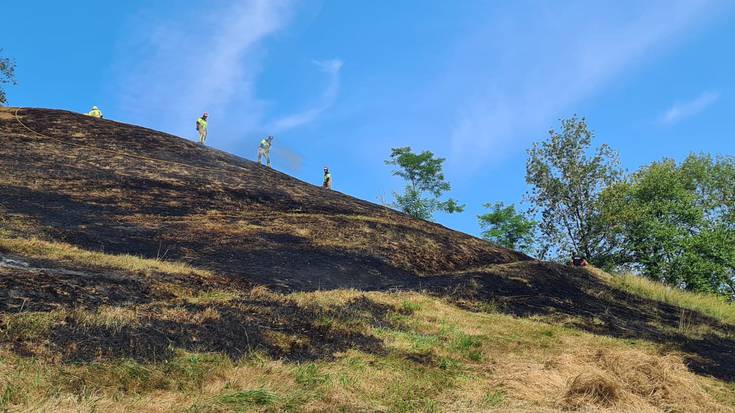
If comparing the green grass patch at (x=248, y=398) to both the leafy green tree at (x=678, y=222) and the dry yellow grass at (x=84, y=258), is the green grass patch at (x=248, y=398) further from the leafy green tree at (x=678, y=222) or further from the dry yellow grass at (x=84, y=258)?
the leafy green tree at (x=678, y=222)

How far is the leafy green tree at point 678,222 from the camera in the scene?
92.7 ft

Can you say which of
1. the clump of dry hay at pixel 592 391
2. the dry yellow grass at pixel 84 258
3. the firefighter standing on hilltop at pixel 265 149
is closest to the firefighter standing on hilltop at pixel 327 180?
the firefighter standing on hilltop at pixel 265 149

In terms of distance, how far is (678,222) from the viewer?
34500 millimetres

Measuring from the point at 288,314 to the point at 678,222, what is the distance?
32.7 meters

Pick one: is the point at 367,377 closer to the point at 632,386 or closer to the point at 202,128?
Result: the point at 632,386

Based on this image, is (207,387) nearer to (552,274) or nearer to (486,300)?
(486,300)

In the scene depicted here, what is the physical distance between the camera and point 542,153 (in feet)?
129

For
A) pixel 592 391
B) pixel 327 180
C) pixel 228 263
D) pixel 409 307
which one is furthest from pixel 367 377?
pixel 327 180

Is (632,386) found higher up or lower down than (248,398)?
higher up

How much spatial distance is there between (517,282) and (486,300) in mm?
3152

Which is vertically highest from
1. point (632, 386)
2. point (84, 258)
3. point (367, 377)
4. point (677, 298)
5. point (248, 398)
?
point (677, 298)

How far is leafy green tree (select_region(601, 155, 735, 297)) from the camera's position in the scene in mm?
28250

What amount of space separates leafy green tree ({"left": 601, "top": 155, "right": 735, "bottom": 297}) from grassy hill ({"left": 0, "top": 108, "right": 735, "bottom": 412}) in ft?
26.9

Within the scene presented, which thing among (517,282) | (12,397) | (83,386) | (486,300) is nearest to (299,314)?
(83,386)
